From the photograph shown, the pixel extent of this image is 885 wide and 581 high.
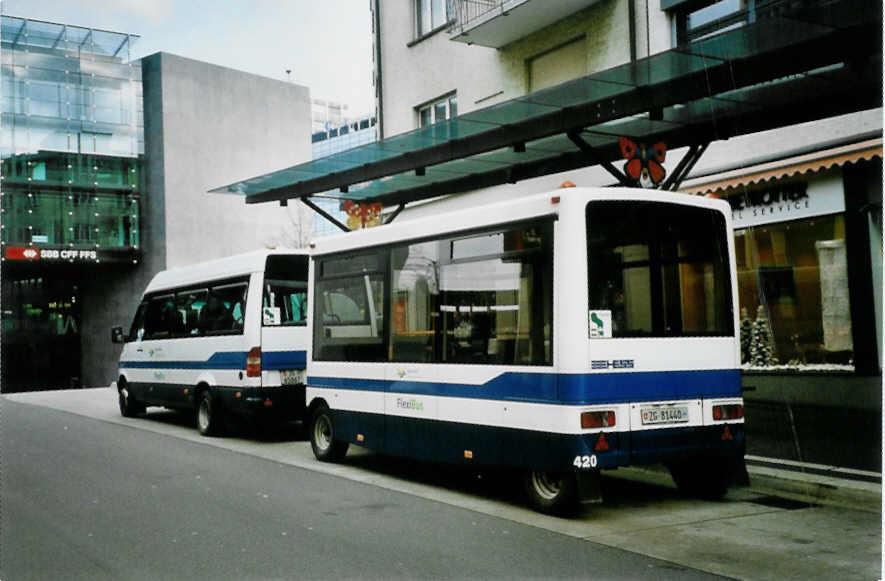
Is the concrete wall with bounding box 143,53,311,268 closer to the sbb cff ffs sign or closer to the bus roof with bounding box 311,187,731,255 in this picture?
the sbb cff ffs sign

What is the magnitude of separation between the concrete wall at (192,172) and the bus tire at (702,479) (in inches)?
1593

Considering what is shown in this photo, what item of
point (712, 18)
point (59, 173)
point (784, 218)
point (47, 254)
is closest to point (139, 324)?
point (712, 18)

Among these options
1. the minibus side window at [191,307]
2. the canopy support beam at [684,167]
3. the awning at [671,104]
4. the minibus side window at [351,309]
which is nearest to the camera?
the awning at [671,104]

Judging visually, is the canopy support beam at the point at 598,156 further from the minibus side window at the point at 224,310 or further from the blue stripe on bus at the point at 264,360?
the minibus side window at the point at 224,310

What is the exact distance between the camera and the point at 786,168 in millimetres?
12203

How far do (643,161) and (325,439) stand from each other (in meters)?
5.16

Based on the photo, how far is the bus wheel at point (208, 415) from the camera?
1400cm

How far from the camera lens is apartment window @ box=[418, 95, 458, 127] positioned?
19.2 meters

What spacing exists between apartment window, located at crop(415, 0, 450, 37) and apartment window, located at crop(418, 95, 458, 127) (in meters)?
1.55

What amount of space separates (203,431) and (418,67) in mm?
9631

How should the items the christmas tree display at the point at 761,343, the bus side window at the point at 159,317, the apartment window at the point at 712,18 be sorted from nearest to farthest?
the apartment window at the point at 712,18, the christmas tree display at the point at 761,343, the bus side window at the point at 159,317

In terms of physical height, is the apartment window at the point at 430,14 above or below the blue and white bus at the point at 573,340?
above

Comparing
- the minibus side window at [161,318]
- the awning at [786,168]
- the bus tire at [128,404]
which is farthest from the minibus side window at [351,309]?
the bus tire at [128,404]

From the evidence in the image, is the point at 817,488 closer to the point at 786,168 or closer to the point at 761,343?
the point at 786,168
